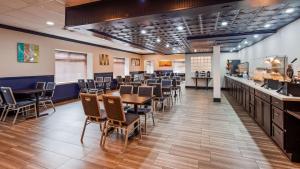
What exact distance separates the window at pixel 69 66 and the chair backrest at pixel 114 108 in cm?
557

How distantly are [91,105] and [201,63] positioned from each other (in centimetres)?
1009

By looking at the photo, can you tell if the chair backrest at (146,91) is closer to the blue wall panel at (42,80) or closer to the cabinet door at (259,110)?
the cabinet door at (259,110)

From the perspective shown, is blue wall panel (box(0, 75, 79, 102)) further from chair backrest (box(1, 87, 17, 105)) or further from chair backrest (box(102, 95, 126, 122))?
chair backrest (box(102, 95, 126, 122))

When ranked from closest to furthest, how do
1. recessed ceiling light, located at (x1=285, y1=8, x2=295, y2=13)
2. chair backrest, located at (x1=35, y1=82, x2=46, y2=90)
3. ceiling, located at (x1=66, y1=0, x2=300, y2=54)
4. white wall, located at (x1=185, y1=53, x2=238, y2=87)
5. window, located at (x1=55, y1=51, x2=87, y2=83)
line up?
ceiling, located at (x1=66, y1=0, x2=300, y2=54) < recessed ceiling light, located at (x1=285, y1=8, x2=295, y2=13) < chair backrest, located at (x1=35, y1=82, x2=46, y2=90) < window, located at (x1=55, y1=51, x2=87, y2=83) < white wall, located at (x1=185, y1=53, x2=238, y2=87)

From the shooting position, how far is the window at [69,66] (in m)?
7.53

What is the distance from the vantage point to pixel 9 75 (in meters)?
5.42

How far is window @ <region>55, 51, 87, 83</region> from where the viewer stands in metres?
7.53

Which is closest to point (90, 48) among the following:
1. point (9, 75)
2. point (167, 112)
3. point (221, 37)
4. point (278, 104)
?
point (9, 75)

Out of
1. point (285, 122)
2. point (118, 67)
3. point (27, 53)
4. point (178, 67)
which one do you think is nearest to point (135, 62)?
point (118, 67)

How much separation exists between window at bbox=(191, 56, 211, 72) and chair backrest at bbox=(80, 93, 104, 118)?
9857 millimetres

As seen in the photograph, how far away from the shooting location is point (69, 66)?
8117 millimetres

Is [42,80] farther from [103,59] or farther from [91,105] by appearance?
[91,105]

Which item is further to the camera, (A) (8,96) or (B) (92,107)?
(A) (8,96)

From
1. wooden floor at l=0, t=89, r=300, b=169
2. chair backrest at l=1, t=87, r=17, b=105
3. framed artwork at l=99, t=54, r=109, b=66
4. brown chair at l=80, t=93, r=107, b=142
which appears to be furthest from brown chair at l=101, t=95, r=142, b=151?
framed artwork at l=99, t=54, r=109, b=66
